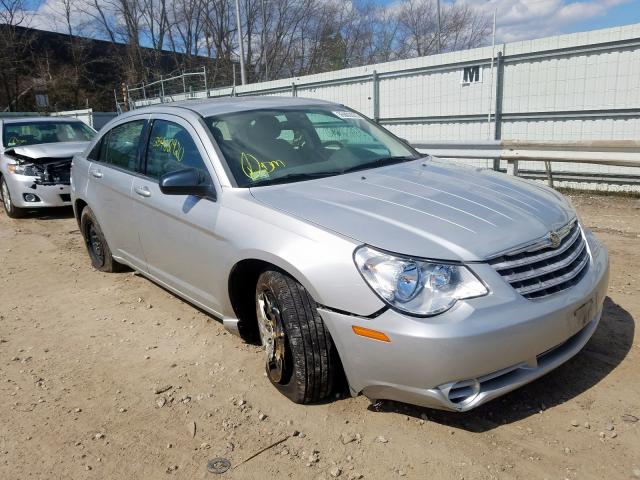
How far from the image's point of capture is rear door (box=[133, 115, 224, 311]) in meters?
3.29

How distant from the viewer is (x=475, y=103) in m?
10.0

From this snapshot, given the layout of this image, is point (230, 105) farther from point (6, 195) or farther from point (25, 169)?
point (6, 195)

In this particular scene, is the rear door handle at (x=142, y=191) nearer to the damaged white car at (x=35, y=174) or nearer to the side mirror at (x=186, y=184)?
the side mirror at (x=186, y=184)

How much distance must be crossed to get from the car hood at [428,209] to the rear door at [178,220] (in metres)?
0.46

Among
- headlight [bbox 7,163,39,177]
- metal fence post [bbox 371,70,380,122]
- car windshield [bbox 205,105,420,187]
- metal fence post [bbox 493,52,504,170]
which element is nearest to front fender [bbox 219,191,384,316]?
car windshield [bbox 205,105,420,187]

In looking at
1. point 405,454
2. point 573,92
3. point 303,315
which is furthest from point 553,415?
point 573,92

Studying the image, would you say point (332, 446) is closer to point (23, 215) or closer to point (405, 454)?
point (405, 454)

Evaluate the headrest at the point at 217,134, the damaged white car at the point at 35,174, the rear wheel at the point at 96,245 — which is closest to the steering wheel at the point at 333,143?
the headrest at the point at 217,134

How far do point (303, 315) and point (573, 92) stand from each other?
792 cm

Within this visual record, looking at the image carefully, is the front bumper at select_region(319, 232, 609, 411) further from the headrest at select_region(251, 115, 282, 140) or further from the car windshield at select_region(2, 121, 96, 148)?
Result: the car windshield at select_region(2, 121, 96, 148)

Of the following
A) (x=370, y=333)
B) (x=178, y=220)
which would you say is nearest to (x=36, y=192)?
(x=178, y=220)

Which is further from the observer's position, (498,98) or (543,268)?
(498,98)

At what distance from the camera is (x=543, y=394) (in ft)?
9.21

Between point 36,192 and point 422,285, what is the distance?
769 cm
